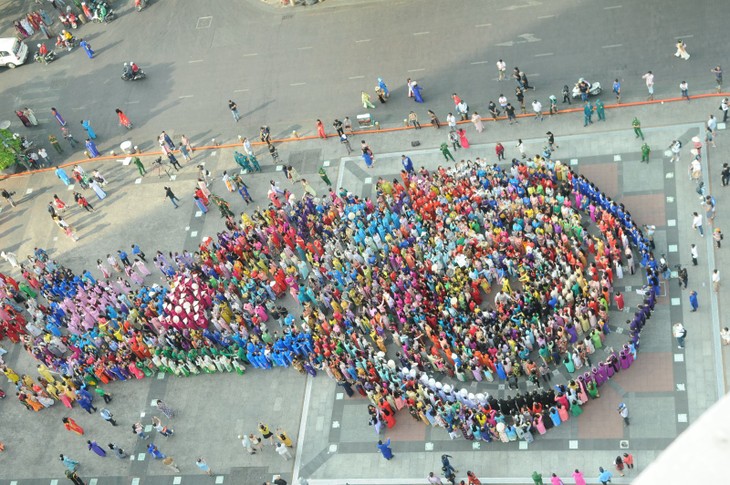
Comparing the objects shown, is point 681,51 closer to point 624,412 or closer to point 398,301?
point 398,301

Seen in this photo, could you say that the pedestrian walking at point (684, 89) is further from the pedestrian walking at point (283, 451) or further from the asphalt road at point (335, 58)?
the pedestrian walking at point (283, 451)

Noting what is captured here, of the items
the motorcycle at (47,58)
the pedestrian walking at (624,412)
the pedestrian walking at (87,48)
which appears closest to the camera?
the pedestrian walking at (624,412)

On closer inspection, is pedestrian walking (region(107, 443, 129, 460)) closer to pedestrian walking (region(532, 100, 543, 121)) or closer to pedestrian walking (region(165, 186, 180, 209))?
pedestrian walking (region(165, 186, 180, 209))

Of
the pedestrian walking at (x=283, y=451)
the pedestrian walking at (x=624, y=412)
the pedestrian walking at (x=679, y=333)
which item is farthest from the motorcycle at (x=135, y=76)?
the pedestrian walking at (x=624, y=412)

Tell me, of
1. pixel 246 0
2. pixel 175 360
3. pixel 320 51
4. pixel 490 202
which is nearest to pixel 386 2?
pixel 320 51

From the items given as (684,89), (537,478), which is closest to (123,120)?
(684,89)

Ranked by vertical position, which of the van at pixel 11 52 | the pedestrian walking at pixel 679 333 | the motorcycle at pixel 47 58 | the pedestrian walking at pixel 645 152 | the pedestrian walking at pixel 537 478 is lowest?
the pedestrian walking at pixel 537 478
